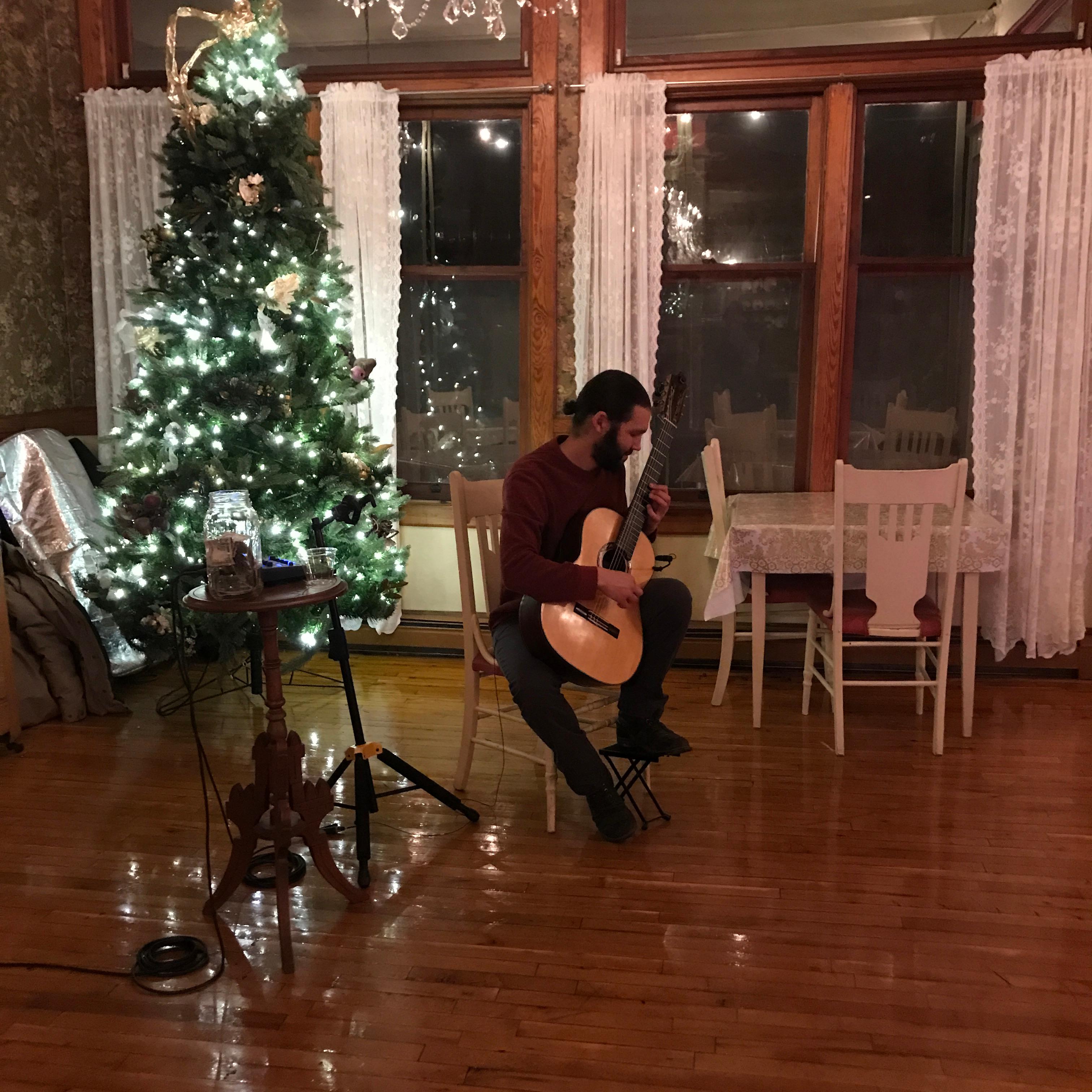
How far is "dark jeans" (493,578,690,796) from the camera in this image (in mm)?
2686

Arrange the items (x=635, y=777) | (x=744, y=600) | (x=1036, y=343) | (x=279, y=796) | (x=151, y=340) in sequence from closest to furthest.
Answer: (x=279, y=796), (x=635, y=777), (x=151, y=340), (x=744, y=600), (x=1036, y=343)

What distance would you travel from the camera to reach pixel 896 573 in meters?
3.28

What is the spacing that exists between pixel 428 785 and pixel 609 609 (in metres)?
0.67

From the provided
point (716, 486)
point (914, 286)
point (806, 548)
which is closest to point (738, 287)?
point (914, 286)

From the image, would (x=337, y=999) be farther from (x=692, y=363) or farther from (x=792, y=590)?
(x=692, y=363)

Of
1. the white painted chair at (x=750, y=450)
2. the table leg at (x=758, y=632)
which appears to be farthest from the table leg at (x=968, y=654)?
the white painted chair at (x=750, y=450)

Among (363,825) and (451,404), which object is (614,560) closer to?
(363,825)

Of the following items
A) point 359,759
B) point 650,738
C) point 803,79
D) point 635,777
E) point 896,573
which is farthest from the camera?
point 803,79

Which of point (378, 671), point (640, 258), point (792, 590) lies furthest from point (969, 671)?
point (378, 671)

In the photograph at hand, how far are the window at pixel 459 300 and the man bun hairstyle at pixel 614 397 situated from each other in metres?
1.82

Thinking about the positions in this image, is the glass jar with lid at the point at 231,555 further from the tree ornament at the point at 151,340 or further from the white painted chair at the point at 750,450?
the white painted chair at the point at 750,450

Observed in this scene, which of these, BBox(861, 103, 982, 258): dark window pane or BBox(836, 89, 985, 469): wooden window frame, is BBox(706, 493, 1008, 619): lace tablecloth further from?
BBox(861, 103, 982, 258): dark window pane

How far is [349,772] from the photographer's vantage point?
130 inches

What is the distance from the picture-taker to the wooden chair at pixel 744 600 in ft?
12.0
